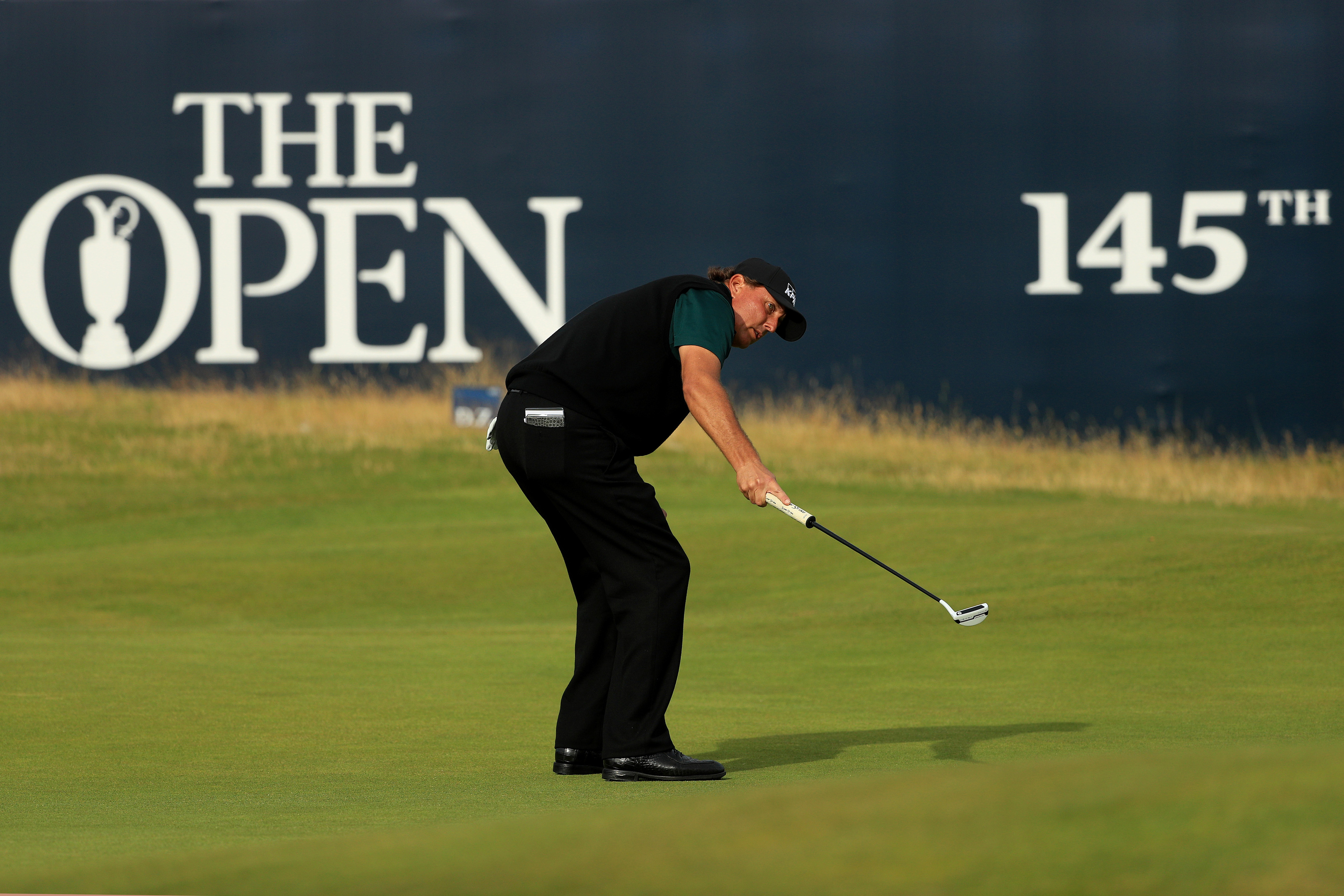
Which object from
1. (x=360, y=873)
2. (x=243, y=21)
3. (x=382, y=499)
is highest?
(x=243, y=21)

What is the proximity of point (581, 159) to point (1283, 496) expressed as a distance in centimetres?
747

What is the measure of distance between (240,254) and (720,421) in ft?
42.9

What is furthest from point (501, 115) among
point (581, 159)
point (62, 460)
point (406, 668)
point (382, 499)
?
point (406, 668)

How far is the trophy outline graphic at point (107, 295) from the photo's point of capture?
16.9 metres

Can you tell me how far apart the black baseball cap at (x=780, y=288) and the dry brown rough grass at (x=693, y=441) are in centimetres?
1072

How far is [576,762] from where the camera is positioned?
16.4 ft

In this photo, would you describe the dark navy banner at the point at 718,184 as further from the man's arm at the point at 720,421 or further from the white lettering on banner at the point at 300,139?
the man's arm at the point at 720,421

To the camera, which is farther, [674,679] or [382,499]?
[382,499]

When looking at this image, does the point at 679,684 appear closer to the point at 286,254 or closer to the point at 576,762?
the point at 576,762

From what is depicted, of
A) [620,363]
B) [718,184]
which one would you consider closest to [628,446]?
[620,363]

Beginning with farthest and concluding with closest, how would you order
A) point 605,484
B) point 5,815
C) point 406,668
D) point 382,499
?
1. point 382,499
2. point 406,668
3. point 605,484
4. point 5,815

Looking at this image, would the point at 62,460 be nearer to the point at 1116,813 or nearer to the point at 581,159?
the point at 581,159

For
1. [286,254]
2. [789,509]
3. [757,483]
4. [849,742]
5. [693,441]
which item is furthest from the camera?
[286,254]

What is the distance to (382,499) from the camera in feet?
50.0
